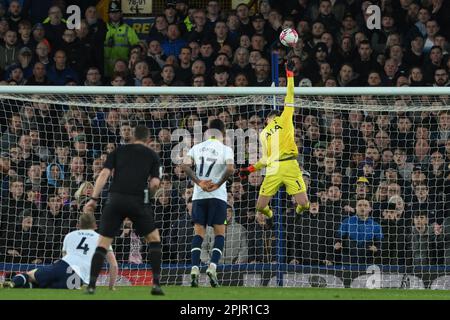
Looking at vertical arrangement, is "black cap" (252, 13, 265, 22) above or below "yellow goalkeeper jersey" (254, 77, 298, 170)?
above

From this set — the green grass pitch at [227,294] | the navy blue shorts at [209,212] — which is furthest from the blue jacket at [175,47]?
the green grass pitch at [227,294]

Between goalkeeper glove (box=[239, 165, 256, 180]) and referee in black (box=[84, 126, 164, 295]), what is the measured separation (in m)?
3.26

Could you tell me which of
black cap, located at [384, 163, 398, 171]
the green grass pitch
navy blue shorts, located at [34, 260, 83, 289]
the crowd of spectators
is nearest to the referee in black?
the green grass pitch

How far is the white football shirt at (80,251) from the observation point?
13.9 m

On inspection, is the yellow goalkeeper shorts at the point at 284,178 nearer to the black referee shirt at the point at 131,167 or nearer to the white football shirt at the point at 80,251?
the white football shirt at the point at 80,251

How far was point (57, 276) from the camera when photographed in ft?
45.9

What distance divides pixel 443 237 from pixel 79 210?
4.89 metres

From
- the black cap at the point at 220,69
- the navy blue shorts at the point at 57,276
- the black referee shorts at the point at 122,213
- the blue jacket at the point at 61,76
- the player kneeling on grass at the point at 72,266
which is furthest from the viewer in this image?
the blue jacket at the point at 61,76

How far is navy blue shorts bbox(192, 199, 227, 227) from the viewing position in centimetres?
1473

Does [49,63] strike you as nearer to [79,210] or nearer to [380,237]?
[79,210]

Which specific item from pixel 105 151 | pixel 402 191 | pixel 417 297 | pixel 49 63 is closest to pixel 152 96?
pixel 105 151

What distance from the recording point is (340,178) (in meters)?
16.5

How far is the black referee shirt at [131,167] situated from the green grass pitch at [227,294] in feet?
3.60

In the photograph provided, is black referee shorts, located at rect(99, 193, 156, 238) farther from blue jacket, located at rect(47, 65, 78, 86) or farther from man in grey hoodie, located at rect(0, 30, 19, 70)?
man in grey hoodie, located at rect(0, 30, 19, 70)
